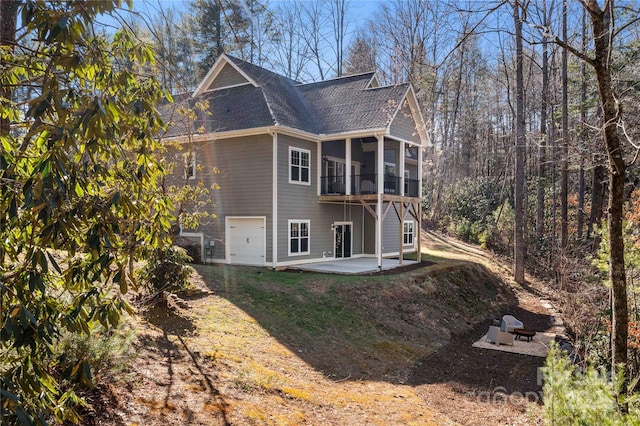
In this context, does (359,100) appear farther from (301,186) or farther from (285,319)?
(285,319)

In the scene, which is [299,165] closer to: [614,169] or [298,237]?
[298,237]

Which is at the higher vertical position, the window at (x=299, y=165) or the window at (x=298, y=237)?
the window at (x=299, y=165)

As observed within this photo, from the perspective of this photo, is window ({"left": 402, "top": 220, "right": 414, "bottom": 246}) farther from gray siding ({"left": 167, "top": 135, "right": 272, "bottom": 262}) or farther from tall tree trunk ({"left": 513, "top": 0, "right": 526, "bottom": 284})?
gray siding ({"left": 167, "top": 135, "right": 272, "bottom": 262})

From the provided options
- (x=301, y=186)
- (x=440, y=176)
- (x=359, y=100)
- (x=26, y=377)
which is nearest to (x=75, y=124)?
(x=26, y=377)

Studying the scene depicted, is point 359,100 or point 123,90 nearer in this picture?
point 123,90

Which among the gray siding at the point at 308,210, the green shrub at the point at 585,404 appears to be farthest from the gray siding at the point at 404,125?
the green shrub at the point at 585,404

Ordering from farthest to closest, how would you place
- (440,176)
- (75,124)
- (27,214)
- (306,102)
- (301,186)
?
(440,176) < (306,102) < (301,186) < (27,214) < (75,124)

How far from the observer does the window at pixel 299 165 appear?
55.4 ft

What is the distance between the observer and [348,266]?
56.2 feet

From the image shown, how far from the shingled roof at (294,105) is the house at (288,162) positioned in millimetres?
54

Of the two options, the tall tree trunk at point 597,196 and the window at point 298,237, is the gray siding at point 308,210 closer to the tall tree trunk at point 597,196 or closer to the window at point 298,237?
the window at point 298,237

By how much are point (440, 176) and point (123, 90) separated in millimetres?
32275

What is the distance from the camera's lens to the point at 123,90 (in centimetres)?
318

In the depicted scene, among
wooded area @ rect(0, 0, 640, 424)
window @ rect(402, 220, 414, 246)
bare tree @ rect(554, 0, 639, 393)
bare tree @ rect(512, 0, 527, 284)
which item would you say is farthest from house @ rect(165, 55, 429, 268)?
bare tree @ rect(554, 0, 639, 393)
